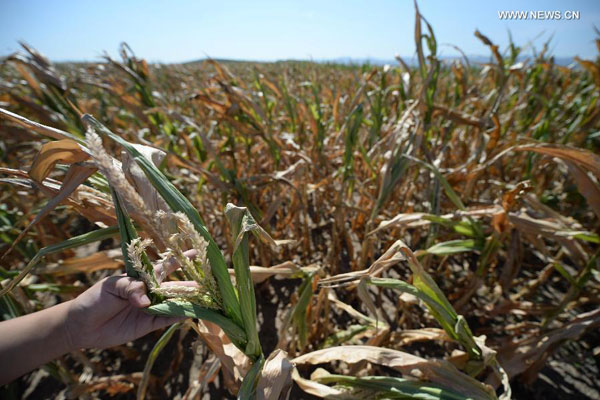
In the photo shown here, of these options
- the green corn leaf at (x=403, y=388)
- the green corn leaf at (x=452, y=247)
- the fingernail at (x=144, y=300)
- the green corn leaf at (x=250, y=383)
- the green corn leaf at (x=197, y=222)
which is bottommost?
the green corn leaf at (x=403, y=388)

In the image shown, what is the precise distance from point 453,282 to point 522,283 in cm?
39

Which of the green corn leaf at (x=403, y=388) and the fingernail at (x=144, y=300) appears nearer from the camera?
the fingernail at (x=144, y=300)

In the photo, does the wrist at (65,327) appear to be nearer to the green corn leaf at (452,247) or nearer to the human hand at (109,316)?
the human hand at (109,316)

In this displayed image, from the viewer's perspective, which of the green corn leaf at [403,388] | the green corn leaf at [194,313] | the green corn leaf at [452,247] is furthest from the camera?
the green corn leaf at [452,247]

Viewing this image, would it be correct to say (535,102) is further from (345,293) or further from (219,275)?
(219,275)

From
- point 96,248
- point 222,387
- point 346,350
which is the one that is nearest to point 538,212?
point 346,350

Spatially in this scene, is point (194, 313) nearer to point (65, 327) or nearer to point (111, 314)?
point (111, 314)

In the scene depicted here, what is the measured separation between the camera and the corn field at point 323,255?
0.53 meters

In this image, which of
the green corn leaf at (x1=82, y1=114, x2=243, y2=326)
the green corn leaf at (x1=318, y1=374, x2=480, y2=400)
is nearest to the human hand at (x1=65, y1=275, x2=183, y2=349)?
the green corn leaf at (x1=82, y1=114, x2=243, y2=326)

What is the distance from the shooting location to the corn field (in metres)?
0.53

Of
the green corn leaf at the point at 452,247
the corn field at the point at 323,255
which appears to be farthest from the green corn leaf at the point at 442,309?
the green corn leaf at the point at 452,247

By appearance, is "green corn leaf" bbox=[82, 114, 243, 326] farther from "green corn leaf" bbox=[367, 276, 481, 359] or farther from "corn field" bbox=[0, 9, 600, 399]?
"green corn leaf" bbox=[367, 276, 481, 359]

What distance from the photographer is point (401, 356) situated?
73cm

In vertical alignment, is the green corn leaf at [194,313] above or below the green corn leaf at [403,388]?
above
